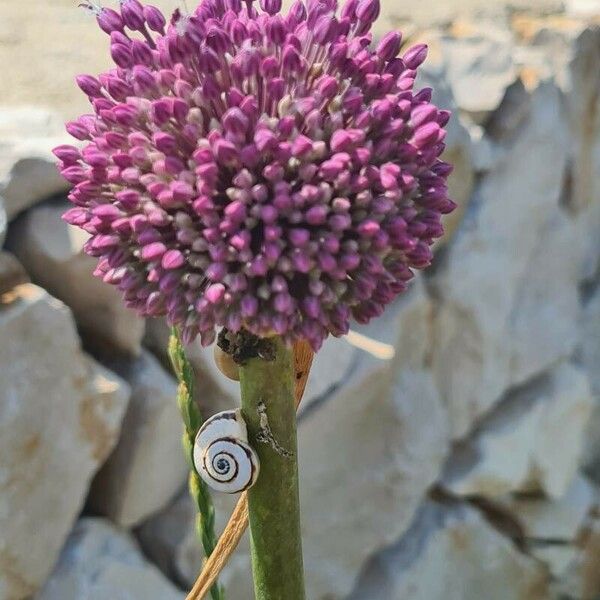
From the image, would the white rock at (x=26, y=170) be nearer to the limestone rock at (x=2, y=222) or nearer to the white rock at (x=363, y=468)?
the limestone rock at (x=2, y=222)

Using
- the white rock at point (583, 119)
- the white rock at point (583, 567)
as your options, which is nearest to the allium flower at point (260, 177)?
the white rock at point (583, 119)

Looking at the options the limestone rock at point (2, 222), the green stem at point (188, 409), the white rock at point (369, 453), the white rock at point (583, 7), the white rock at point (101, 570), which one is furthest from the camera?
the white rock at point (583, 7)

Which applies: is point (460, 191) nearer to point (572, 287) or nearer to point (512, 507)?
point (572, 287)

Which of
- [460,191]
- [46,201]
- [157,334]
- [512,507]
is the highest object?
[460,191]

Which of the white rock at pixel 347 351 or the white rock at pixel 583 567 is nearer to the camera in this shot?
the white rock at pixel 347 351

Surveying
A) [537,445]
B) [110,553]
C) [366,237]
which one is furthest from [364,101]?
[537,445]

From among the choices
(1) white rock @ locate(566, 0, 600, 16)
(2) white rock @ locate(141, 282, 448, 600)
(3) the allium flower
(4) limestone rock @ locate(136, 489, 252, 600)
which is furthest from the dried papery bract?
(1) white rock @ locate(566, 0, 600, 16)

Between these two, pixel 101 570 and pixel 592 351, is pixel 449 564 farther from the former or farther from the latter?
pixel 101 570
